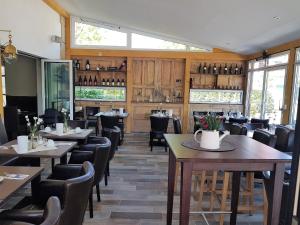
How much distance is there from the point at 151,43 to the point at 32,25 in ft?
12.3

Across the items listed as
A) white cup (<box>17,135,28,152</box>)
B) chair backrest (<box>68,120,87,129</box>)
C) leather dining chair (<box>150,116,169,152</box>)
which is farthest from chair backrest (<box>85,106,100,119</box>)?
white cup (<box>17,135,28,152</box>)

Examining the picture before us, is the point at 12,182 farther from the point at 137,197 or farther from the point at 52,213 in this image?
the point at 137,197

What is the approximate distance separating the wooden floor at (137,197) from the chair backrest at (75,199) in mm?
1317

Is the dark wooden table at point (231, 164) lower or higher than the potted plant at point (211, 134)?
lower

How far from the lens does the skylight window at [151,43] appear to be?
27.6ft

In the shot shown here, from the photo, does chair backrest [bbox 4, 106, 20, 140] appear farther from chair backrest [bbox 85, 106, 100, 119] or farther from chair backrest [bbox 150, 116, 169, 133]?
chair backrest [bbox 150, 116, 169, 133]

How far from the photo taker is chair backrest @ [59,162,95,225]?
1481 mm

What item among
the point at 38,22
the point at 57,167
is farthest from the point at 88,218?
the point at 38,22

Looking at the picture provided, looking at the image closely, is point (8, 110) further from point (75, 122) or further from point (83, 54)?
point (83, 54)

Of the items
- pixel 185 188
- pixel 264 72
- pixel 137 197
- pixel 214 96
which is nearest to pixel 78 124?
pixel 137 197

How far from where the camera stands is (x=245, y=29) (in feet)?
17.6

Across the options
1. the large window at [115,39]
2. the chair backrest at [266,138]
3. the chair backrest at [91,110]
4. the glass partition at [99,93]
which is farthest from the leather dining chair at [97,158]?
the large window at [115,39]

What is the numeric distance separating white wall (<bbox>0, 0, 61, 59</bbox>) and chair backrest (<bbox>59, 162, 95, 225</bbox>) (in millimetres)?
4233

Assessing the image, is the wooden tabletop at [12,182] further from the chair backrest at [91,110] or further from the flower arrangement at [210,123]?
the chair backrest at [91,110]
